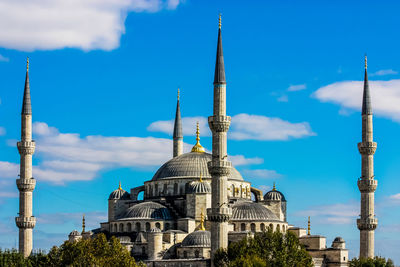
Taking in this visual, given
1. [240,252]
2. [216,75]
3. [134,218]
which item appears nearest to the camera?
[240,252]

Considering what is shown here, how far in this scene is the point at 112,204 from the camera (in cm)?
6469

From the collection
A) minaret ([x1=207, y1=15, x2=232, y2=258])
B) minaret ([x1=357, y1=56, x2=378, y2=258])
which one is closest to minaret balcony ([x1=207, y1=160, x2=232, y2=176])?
minaret ([x1=207, y1=15, x2=232, y2=258])

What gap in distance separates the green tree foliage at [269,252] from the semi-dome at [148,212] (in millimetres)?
11229

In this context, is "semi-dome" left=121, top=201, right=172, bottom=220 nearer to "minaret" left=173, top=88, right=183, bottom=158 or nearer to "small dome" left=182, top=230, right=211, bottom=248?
"small dome" left=182, top=230, right=211, bottom=248

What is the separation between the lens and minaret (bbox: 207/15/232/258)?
158ft

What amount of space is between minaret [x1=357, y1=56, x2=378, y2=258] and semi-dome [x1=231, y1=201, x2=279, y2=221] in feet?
19.2

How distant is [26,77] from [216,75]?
12635 mm

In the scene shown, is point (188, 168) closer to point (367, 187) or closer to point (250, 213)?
point (250, 213)

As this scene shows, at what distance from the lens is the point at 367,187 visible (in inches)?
2154

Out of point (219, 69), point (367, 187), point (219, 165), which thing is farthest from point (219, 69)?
point (367, 187)

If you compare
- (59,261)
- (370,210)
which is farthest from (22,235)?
(370,210)

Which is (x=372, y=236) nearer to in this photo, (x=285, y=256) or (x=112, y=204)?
(x=285, y=256)

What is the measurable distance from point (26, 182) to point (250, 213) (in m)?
13.9

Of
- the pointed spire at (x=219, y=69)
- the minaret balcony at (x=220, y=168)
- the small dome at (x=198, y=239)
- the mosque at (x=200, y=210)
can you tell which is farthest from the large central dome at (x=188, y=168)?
the pointed spire at (x=219, y=69)
